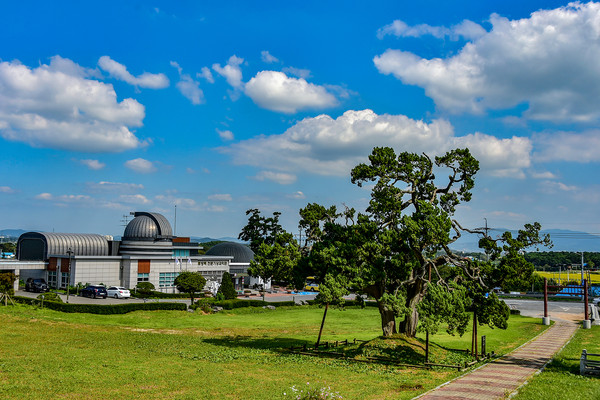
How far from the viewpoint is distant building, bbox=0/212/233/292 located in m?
76.9

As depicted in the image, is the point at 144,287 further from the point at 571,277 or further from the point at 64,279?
the point at 571,277

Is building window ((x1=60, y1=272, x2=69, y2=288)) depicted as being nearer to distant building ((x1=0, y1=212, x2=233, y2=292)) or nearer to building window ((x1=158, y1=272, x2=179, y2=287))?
distant building ((x1=0, y1=212, x2=233, y2=292))

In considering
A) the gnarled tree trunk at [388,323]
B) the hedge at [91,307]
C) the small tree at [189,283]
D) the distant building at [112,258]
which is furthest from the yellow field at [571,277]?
the hedge at [91,307]

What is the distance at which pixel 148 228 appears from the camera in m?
87.3

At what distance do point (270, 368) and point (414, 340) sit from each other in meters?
11.0

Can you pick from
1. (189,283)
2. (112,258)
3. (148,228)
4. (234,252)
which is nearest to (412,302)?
(189,283)

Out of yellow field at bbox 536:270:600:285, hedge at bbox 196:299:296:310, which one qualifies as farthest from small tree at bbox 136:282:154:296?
yellow field at bbox 536:270:600:285

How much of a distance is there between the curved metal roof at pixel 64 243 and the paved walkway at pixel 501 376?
240ft

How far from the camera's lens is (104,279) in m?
78.8

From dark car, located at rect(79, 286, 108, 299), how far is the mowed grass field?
1519 centimetres

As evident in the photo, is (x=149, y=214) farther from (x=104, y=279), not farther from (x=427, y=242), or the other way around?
(x=427, y=242)

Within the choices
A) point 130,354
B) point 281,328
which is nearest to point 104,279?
point 281,328

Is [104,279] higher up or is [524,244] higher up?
[524,244]

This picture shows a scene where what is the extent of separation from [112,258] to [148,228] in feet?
31.3
